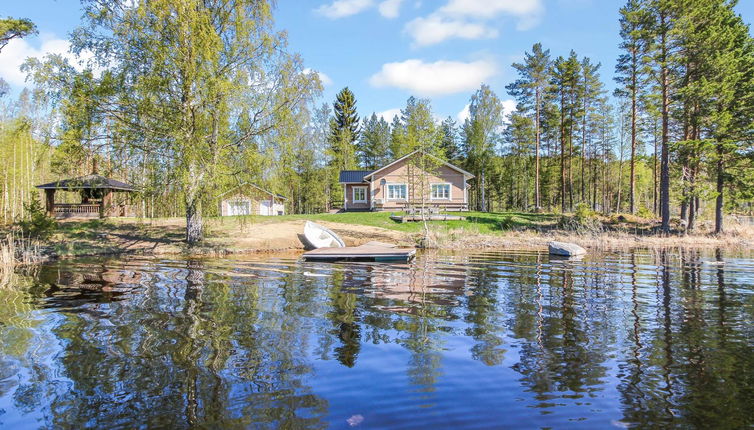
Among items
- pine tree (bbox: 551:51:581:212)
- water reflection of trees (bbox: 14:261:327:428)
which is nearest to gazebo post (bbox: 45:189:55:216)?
water reflection of trees (bbox: 14:261:327:428)

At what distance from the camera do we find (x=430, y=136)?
28359 millimetres

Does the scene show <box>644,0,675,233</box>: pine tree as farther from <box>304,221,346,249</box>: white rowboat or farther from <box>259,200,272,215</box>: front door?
<box>259,200,272,215</box>: front door

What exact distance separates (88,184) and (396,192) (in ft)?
80.5

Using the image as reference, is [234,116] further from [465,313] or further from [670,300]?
[670,300]

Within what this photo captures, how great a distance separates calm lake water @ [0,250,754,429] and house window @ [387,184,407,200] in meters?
29.2

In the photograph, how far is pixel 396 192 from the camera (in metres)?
41.4

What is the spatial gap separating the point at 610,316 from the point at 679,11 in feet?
90.5

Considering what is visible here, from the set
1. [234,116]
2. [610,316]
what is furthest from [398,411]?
[234,116]

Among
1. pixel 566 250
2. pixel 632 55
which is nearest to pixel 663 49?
pixel 632 55

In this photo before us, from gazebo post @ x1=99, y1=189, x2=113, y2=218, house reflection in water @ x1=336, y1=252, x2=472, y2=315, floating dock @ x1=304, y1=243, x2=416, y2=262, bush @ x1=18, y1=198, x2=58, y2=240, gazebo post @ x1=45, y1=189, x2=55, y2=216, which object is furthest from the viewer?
gazebo post @ x1=99, y1=189, x2=113, y2=218

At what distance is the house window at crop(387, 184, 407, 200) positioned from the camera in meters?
41.3

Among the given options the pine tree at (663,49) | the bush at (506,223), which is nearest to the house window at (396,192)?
the bush at (506,223)

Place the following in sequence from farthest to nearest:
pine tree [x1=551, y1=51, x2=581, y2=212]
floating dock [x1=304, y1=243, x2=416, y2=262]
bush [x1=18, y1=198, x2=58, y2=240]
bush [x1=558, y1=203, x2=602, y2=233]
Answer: pine tree [x1=551, y1=51, x2=581, y2=212] → bush [x1=558, y1=203, x2=602, y2=233] → bush [x1=18, y1=198, x2=58, y2=240] → floating dock [x1=304, y1=243, x2=416, y2=262]

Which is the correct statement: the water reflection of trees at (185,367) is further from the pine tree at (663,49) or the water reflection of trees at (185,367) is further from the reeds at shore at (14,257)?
the pine tree at (663,49)
